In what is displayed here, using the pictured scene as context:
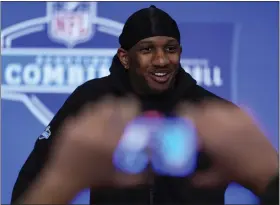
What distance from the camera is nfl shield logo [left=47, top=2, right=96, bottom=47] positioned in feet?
6.14

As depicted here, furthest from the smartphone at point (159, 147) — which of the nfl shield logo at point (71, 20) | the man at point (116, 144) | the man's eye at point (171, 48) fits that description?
the nfl shield logo at point (71, 20)

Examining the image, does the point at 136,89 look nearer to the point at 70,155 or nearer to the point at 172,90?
the point at 172,90

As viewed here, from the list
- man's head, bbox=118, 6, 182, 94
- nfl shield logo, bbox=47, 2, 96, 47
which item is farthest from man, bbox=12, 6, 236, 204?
nfl shield logo, bbox=47, 2, 96, 47

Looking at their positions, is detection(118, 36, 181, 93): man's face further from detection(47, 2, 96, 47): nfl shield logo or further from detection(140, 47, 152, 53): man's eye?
detection(47, 2, 96, 47): nfl shield logo

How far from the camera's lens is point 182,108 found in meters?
1.02

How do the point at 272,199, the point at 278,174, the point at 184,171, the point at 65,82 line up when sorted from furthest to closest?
1. the point at 65,82
2. the point at 184,171
3. the point at 278,174
4. the point at 272,199

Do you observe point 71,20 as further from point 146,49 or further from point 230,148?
point 230,148

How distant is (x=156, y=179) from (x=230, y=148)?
5.9 inches

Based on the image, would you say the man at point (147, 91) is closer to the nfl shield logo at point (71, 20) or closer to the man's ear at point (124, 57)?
the man's ear at point (124, 57)

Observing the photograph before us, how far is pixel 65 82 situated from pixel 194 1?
1.77ft

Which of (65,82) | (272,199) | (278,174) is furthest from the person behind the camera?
(65,82)

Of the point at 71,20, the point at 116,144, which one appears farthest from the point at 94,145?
the point at 71,20

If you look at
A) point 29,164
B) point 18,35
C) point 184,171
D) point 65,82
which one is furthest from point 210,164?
point 18,35

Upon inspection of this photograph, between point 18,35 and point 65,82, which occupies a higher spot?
point 18,35
